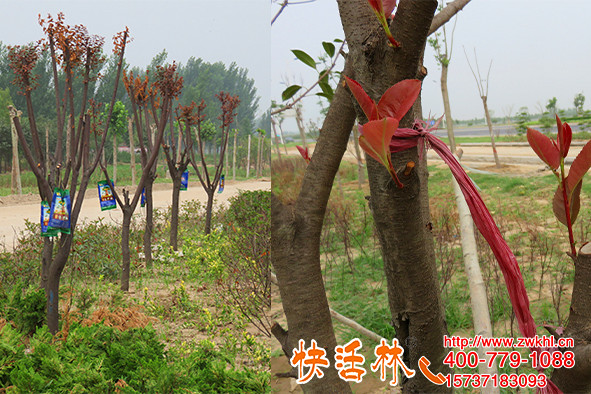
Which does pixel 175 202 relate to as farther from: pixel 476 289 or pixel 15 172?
pixel 476 289

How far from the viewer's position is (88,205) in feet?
11.9

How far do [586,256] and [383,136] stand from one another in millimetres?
220

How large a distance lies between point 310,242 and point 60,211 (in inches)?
55.7

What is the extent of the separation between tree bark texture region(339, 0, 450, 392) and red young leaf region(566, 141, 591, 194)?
0.11 meters

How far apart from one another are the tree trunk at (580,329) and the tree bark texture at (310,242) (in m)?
0.19

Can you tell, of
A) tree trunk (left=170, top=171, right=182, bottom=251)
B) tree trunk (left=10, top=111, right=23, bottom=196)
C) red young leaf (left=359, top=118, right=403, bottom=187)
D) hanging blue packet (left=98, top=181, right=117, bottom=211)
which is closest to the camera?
red young leaf (left=359, top=118, right=403, bottom=187)

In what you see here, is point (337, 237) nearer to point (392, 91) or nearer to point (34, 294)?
point (34, 294)

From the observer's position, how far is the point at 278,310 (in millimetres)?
1998

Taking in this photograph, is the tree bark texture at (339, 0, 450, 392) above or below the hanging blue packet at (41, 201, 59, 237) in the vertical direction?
above

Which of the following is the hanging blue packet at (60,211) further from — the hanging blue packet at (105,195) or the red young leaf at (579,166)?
the red young leaf at (579,166)

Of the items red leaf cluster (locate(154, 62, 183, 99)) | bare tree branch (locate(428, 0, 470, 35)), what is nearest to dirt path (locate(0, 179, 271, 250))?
red leaf cluster (locate(154, 62, 183, 99))

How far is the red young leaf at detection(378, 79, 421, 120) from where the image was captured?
0.23 meters

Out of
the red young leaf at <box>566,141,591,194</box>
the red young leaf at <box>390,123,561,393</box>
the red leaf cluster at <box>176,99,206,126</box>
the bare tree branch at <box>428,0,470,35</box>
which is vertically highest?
the red leaf cluster at <box>176,99,206,126</box>

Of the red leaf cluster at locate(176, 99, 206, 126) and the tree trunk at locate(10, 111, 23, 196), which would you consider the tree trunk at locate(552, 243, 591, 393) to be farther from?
the tree trunk at locate(10, 111, 23, 196)
